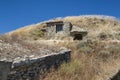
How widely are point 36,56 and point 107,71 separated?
3612mm

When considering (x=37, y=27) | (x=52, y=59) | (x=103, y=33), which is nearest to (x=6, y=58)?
(x=52, y=59)

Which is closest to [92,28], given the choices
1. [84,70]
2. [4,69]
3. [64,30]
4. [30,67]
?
[64,30]

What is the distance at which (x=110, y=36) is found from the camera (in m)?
32.2

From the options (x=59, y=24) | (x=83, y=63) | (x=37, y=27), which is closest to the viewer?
(x=83, y=63)

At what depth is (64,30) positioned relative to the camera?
1364 inches

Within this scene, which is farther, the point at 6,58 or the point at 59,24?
the point at 59,24

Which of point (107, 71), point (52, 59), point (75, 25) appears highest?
point (75, 25)

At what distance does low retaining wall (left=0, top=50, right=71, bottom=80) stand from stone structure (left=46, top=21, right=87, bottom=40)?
21.5 meters

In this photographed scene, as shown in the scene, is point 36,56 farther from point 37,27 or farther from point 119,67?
point 37,27

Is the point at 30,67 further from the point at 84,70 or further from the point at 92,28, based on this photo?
the point at 92,28

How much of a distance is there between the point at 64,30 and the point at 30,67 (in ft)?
81.4

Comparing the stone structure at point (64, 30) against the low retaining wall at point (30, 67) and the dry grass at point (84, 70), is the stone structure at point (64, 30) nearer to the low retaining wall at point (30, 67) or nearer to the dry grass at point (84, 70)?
the dry grass at point (84, 70)

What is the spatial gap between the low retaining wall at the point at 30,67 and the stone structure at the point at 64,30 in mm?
21478

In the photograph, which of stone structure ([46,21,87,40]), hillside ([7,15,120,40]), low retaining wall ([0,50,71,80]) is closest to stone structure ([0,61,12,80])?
low retaining wall ([0,50,71,80])
